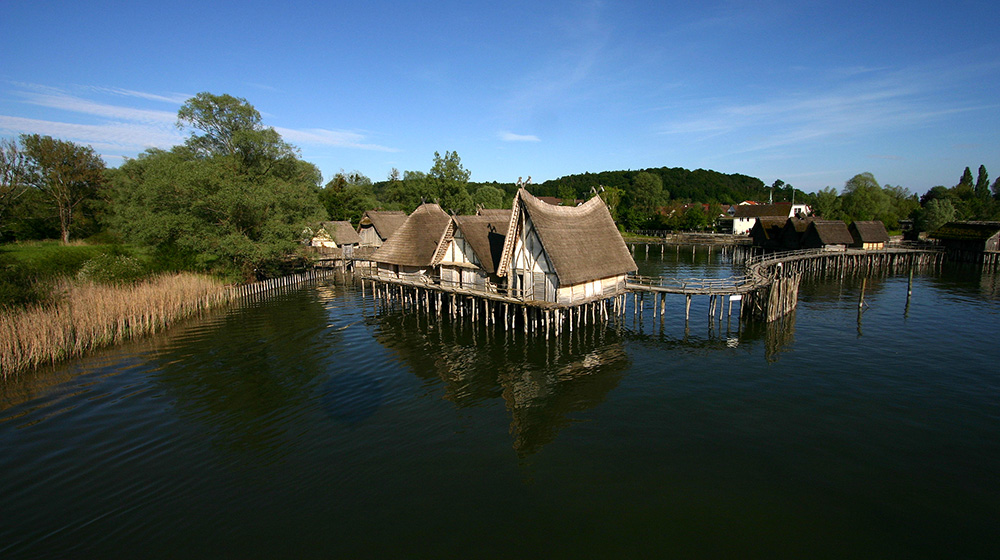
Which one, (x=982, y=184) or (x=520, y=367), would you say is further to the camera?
(x=982, y=184)

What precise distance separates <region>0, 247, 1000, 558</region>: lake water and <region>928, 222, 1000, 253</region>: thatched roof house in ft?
118

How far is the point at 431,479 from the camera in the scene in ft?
39.1

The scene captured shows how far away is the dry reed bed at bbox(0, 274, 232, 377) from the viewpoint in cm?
1823

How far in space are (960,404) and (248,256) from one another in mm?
42843

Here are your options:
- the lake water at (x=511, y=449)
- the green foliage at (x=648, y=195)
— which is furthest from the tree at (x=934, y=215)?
the lake water at (x=511, y=449)

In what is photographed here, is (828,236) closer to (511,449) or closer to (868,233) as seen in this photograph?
(868,233)

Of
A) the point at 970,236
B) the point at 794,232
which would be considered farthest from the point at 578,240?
the point at 970,236

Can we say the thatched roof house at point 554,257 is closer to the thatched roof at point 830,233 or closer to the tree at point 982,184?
the thatched roof at point 830,233

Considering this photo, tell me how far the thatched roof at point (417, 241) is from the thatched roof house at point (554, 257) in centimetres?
826

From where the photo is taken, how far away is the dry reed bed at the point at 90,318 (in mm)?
18234

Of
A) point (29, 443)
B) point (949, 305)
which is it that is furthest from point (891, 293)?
point (29, 443)

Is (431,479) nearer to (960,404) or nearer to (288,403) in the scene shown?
(288,403)

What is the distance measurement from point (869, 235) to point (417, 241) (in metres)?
50.9

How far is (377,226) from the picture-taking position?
52.7 meters
